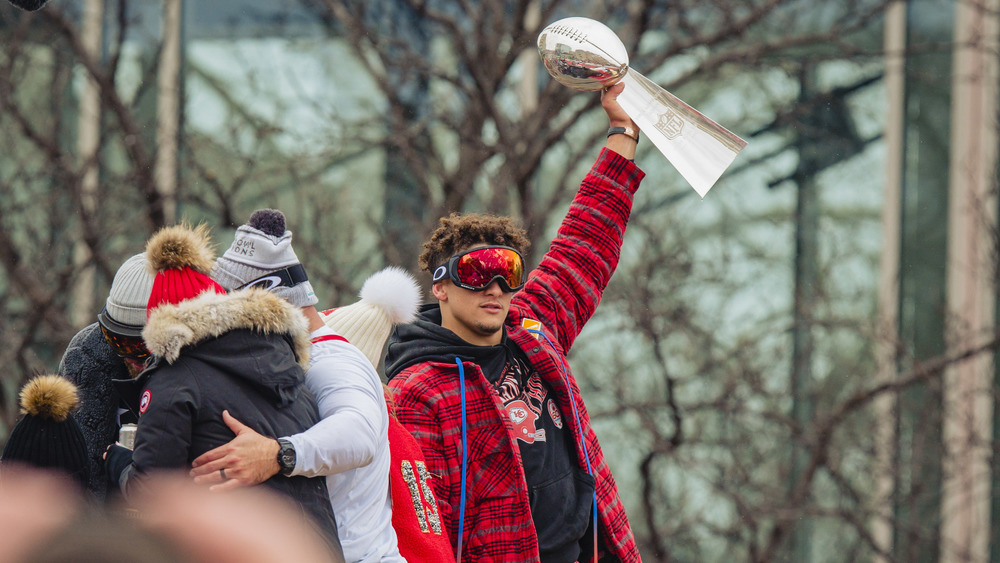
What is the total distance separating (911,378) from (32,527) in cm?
742

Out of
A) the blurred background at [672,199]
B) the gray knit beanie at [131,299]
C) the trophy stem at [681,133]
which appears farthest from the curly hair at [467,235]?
the blurred background at [672,199]

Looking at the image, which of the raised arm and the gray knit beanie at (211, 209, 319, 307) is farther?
the raised arm

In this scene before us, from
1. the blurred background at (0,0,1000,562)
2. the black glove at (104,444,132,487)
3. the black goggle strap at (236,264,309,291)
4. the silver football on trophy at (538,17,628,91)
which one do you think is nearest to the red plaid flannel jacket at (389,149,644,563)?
the silver football on trophy at (538,17,628,91)

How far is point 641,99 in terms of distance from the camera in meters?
3.94

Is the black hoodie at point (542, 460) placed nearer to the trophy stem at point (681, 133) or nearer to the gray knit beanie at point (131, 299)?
the trophy stem at point (681, 133)

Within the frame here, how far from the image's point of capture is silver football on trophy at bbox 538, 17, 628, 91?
373 cm

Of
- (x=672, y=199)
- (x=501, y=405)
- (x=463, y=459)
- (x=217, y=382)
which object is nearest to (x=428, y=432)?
(x=463, y=459)

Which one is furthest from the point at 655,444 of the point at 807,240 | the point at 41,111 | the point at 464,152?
the point at 41,111

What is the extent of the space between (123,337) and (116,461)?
441 mm

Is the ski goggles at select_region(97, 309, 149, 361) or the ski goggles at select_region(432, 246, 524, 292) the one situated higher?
the ski goggles at select_region(432, 246, 524, 292)

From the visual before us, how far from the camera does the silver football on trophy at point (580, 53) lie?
3729mm

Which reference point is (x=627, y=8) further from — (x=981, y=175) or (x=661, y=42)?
(x=981, y=175)

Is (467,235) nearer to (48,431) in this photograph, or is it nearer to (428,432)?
(428,432)

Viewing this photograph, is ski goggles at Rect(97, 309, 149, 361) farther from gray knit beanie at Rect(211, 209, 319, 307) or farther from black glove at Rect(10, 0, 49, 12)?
black glove at Rect(10, 0, 49, 12)
